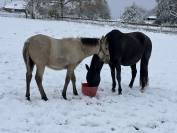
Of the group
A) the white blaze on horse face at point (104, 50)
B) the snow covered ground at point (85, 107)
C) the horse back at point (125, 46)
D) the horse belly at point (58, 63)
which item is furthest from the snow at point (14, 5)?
the horse belly at point (58, 63)

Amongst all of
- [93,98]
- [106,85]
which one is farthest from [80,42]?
[106,85]

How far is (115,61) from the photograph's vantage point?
967cm

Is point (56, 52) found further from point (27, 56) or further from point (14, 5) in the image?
point (14, 5)

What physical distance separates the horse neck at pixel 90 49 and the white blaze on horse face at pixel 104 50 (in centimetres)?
10

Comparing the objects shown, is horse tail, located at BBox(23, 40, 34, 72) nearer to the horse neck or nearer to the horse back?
the horse neck

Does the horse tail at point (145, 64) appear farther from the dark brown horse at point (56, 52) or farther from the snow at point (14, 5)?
the snow at point (14, 5)

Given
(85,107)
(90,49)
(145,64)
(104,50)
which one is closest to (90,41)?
(90,49)

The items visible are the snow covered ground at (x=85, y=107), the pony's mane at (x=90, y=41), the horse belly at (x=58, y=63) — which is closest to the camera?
the snow covered ground at (x=85, y=107)

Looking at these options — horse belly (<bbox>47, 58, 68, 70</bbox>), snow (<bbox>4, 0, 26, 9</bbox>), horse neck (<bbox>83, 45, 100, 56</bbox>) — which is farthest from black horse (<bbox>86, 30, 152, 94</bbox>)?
snow (<bbox>4, 0, 26, 9</bbox>)

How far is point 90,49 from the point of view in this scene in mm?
9102

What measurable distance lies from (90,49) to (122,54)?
3.50ft

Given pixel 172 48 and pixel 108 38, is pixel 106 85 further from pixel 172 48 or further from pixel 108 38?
pixel 172 48

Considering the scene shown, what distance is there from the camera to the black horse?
9.51 metres

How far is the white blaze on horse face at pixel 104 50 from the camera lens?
916 centimetres
